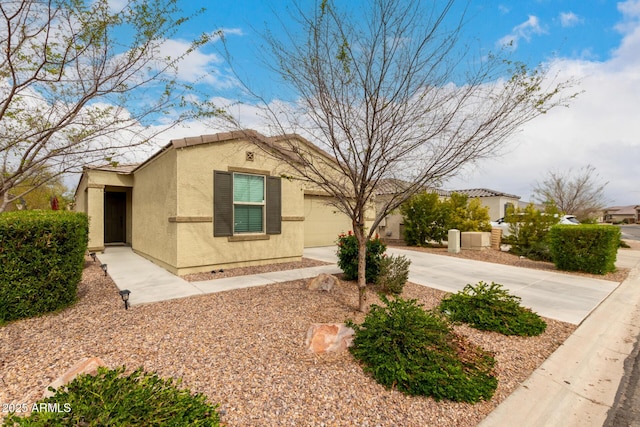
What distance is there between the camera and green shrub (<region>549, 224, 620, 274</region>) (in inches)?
304

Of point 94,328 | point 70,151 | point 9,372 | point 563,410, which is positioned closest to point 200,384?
point 9,372

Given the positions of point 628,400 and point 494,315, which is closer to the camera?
point 628,400

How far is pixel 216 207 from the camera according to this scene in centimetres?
705

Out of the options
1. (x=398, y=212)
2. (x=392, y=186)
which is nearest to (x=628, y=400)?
(x=392, y=186)

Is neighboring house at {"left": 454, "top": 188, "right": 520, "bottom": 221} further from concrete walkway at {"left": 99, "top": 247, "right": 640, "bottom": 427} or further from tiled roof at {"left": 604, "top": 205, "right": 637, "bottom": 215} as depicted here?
tiled roof at {"left": 604, "top": 205, "right": 637, "bottom": 215}

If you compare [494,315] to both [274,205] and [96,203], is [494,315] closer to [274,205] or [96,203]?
[274,205]

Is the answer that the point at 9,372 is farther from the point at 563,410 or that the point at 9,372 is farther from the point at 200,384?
the point at 563,410

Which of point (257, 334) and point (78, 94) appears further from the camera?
point (78, 94)

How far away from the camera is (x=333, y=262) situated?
8695mm

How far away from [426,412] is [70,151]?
493 cm

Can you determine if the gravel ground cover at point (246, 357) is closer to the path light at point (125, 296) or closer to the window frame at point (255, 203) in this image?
the path light at point (125, 296)

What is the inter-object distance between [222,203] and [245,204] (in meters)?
0.62

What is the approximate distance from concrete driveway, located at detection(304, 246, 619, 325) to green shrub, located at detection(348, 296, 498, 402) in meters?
2.67

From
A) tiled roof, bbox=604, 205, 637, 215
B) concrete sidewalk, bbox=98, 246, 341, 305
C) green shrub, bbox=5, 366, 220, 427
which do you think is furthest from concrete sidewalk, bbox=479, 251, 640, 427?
tiled roof, bbox=604, 205, 637, 215
